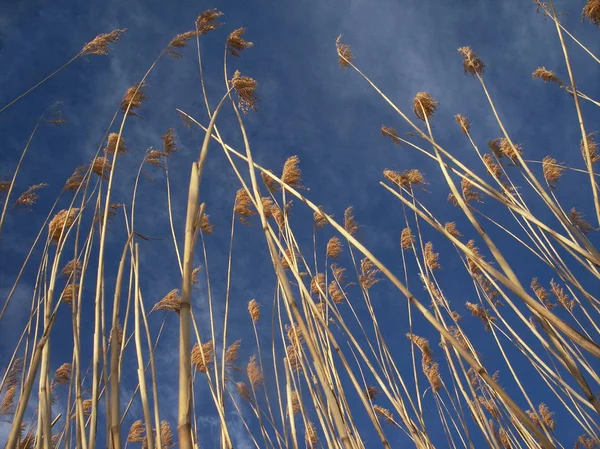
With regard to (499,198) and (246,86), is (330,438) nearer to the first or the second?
(499,198)

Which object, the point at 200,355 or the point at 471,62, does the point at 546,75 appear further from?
the point at 200,355

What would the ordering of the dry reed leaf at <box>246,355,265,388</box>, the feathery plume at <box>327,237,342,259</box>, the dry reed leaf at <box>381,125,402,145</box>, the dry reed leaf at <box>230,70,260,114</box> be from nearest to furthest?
the dry reed leaf at <box>230,70,260,114</box>
the dry reed leaf at <box>381,125,402,145</box>
the dry reed leaf at <box>246,355,265,388</box>
the feathery plume at <box>327,237,342,259</box>

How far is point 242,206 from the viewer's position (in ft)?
10.9

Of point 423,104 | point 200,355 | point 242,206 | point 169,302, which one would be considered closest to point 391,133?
point 423,104

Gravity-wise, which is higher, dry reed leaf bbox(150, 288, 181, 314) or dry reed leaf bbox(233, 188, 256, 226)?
dry reed leaf bbox(233, 188, 256, 226)

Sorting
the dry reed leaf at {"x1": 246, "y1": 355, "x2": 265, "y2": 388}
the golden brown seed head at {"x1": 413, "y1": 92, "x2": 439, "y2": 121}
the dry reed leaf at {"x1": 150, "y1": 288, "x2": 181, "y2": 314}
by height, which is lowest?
the dry reed leaf at {"x1": 246, "y1": 355, "x2": 265, "y2": 388}

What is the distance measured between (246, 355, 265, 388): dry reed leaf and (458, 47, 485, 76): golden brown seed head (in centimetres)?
325

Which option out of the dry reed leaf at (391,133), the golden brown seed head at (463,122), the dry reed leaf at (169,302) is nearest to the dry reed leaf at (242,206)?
the dry reed leaf at (169,302)

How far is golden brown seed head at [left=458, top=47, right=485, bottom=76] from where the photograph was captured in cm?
334

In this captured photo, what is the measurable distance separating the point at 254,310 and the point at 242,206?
1522 mm

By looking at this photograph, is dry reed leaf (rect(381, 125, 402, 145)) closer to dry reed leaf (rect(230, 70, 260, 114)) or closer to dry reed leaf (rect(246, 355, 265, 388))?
dry reed leaf (rect(230, 70, 260, 114))

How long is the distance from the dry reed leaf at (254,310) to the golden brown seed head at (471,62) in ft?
9.91

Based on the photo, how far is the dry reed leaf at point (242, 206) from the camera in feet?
10.9

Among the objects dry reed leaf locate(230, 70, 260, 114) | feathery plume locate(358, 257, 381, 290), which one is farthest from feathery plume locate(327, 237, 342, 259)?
dry reed leaf locate(230, 70, 260, 114)
